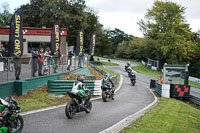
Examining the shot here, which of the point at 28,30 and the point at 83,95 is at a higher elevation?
the point at 28,30

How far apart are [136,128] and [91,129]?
4.83ft

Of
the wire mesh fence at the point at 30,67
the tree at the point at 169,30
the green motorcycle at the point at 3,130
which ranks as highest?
the tree at the point at 169,30

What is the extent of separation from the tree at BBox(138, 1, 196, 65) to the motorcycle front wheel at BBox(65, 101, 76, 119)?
5014 centimetres

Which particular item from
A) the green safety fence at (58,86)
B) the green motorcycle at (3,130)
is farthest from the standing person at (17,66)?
the green motorcycle at (3,130)

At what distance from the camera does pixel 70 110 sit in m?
9.51

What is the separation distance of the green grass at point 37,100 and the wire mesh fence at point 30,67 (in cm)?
103

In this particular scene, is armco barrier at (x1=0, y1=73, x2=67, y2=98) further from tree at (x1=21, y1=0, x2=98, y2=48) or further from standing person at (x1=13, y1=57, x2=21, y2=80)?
tree at (x1=21, y1=0, x2=98, y2=48)

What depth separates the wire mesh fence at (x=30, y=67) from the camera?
11.5 m

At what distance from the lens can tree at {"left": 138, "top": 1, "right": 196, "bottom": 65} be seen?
57.4m

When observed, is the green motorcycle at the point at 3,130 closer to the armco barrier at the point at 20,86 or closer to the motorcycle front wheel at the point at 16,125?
the motorcycle front wheel at the point at 16,125

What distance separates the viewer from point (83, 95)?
33.1 feet

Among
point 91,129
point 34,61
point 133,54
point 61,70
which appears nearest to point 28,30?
point 61,70

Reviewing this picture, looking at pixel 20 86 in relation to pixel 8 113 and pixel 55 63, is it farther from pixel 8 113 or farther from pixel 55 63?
pixel 8 113

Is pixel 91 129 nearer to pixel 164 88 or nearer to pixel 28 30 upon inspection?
pixel 164 88
